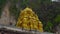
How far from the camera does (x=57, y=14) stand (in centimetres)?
1113

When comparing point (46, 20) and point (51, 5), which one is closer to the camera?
point (46, 20)

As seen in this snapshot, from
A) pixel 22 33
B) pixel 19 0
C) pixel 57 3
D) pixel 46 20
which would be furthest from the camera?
pixel 19 0

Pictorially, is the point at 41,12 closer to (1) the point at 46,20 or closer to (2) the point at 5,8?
(1) the point at 46,20

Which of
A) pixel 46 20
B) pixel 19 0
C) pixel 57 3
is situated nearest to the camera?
pixel 46 20

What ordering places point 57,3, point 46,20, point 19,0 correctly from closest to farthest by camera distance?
point 46,20 → point 57,3 → point 19,0

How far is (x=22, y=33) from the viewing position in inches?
133

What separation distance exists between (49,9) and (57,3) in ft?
1.59

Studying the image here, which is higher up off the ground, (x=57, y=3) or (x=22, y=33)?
(x=57, y=3)

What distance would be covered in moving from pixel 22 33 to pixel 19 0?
8.94m

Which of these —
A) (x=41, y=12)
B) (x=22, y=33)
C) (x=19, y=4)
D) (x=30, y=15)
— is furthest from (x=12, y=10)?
(x=22, y=33)

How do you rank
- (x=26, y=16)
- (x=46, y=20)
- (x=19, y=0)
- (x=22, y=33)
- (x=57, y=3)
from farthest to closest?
1. (x=19, y=0)
2. (x=57, y=3)
3. (x=46, y=20)
4. (x=26, y=16)
5. (x=22, y=33)

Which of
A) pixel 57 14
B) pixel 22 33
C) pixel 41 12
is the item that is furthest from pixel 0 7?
pixel 22 33

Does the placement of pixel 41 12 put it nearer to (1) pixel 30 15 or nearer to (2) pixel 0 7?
(2) pixel 0 7

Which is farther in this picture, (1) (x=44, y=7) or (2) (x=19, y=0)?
(2) (x=19, y=0)
